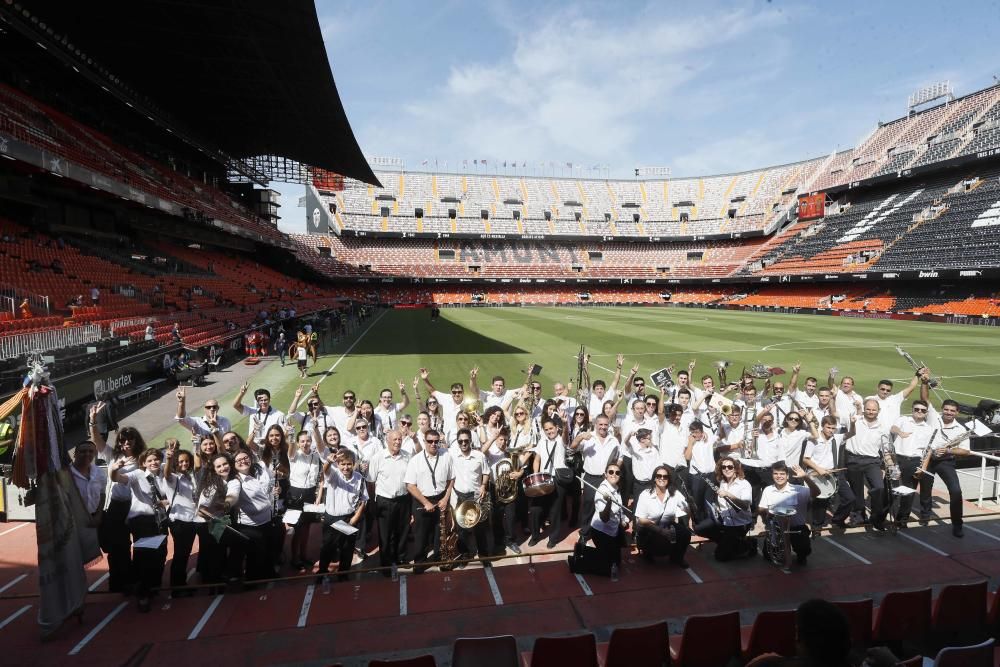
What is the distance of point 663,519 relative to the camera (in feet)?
19.0

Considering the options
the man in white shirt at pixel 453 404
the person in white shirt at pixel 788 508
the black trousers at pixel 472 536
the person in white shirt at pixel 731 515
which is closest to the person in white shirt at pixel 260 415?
the man in white shirt at pixel 453 404

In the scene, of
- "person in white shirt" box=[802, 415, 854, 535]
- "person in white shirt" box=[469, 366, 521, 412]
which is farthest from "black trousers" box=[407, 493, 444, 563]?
"person in white shirt" box=[802, 415, 854, 535]

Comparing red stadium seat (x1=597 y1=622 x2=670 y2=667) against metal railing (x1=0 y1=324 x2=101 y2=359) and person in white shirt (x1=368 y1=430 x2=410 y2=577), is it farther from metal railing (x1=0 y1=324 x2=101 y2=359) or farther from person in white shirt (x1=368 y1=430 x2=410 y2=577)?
metal railing (x1=0 y1=324 x2=101 y2=359)

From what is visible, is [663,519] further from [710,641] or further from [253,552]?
[253,552]

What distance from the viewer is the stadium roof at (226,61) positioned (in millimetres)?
17266

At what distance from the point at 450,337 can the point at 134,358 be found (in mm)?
16267

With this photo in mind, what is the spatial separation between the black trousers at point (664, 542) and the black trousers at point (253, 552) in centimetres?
415

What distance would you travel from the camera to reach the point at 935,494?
8148 mm

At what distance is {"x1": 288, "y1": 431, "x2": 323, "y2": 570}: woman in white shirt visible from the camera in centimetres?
611

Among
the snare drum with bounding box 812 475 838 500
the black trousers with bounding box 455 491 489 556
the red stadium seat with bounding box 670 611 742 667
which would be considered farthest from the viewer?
the snare drum with bounding box 812 475 838 500

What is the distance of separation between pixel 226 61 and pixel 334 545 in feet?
77.2

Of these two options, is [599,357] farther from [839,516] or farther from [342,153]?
[342,153]

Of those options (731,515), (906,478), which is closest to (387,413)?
(731,515)

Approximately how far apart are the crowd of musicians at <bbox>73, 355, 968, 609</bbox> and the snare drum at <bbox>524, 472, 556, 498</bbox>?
0.02 metres
